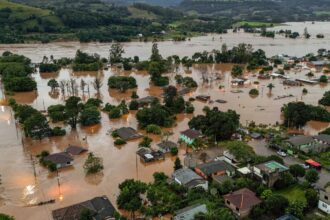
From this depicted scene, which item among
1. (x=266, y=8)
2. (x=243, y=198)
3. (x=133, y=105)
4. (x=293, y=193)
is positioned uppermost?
(x=266, y=8)

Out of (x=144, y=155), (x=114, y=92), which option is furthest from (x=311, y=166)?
(x=114, y=92)

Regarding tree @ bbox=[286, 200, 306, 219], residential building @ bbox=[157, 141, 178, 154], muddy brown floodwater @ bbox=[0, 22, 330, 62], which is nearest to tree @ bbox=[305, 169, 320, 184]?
tree @ bbox=[286, 200, 306, 219]

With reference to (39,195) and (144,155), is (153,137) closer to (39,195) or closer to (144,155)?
(144,155)

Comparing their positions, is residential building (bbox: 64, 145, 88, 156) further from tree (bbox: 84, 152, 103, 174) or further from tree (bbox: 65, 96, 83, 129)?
tree (bbox: 65, 96, 83, 129)

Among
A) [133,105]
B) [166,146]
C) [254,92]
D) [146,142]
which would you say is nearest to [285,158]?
[166,146]

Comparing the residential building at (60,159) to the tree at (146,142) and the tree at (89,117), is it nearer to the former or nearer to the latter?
the tree at (146,142)

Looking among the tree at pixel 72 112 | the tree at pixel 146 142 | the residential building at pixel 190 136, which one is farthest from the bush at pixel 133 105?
the residential building at pixel 190 136

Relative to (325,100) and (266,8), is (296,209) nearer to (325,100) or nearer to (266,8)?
(325,100)
